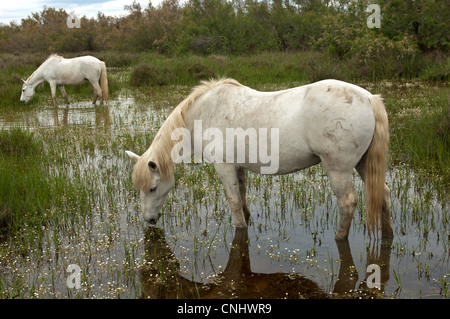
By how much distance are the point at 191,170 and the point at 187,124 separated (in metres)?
2.05

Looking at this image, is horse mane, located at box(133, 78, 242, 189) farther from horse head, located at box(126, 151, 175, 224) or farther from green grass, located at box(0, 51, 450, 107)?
green grass, located at box(0, 51, 450, 107)

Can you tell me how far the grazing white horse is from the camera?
367 cm

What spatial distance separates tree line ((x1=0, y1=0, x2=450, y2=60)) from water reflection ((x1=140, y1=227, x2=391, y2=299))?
1314 centimetres

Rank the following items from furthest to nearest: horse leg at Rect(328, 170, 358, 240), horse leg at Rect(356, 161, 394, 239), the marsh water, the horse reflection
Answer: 1. horse leg at Rect(356, 161, 394, 239)
2. horse leg at Rect(328, 170, 358, 240)
3. the marsh water
4. the horse reflection

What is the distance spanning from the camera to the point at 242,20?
27.6m

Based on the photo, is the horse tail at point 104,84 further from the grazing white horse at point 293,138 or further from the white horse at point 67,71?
the grazing white horse at point 293,138

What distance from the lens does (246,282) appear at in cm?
347

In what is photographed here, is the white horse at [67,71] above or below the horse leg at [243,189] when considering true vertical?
above

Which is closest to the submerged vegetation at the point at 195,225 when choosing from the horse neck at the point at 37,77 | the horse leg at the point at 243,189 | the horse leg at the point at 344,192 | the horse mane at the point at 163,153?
the horse leg at the point at 243,189

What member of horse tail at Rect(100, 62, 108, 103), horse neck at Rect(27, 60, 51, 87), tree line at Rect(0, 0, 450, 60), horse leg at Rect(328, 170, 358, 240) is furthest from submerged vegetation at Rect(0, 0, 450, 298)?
tree line at Rect(0, 0, 450, 60)

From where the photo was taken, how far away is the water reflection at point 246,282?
3234 millimetres

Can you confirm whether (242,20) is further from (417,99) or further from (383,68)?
(417,99)

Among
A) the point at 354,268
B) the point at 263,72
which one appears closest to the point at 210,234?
the point at 354,268
